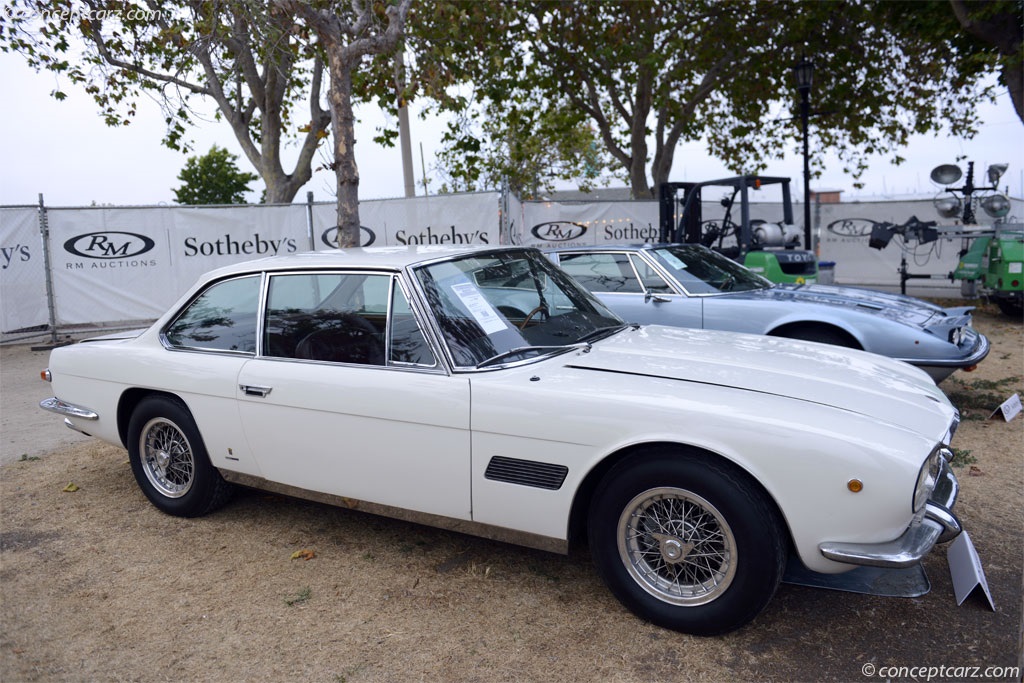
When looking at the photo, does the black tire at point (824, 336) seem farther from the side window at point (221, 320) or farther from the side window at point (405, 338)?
the side window at point (221, 320)

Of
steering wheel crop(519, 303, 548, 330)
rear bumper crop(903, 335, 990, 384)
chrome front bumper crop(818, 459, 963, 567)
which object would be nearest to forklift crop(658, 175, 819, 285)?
rear bumper crop(903, 335, 990, 384)

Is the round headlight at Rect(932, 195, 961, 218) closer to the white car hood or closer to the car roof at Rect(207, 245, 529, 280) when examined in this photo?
the white car hood

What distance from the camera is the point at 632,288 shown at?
660cm

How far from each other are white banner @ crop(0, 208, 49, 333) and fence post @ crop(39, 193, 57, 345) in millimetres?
80

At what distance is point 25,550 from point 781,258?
314 inches

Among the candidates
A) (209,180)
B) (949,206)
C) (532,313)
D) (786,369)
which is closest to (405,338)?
(532,313)

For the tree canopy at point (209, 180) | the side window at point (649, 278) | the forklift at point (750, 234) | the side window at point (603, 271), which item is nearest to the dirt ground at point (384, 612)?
the side window at point (649, 278)

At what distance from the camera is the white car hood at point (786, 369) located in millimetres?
2990

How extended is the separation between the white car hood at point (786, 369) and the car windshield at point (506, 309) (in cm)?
20

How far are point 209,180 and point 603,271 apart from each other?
41.4 metres

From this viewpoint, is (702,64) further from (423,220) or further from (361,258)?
(361,258)

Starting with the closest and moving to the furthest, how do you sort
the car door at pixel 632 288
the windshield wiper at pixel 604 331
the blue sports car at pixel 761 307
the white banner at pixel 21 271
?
1. the windshield wiper at pixel 604 331
2. the blue sports car at pixel 761 307
3. the car door at pixel 632 288
4. the white banner at pixel 21 271

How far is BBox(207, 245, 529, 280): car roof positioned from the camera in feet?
12.0

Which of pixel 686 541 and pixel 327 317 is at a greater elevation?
pixel 327 317
